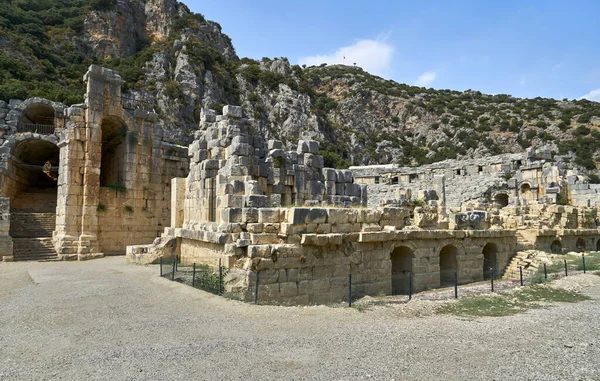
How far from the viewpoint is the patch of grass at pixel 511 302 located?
8.46m

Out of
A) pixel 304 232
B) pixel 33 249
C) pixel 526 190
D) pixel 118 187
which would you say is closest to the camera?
pixel 304 232

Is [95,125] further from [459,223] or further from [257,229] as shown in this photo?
[459,223]

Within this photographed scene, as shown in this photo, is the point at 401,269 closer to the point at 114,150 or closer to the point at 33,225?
the point at 114,150

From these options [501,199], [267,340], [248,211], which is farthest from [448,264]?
[501,199]

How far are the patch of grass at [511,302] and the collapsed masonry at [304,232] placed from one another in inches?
94.9

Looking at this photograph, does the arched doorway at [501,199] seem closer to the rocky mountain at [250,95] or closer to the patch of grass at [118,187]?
the rocky mountain at [250,95]

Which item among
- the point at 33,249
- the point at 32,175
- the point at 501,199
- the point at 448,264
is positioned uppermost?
the point at 32,175

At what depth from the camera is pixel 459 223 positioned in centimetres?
1358

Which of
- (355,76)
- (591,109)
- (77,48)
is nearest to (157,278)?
(77,48)

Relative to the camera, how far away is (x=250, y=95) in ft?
175

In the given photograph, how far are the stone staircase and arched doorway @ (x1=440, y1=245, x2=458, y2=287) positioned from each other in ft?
51.6

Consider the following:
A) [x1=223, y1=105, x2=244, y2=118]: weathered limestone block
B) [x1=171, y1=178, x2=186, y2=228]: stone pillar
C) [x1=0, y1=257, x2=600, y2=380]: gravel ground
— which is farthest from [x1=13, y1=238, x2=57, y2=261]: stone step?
[x1=223, y1=105, x2=244, y2=118]: weathered limestone block

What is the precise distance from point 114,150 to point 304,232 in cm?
1598

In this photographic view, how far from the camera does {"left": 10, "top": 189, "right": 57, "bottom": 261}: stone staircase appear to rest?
1628 centimetres
